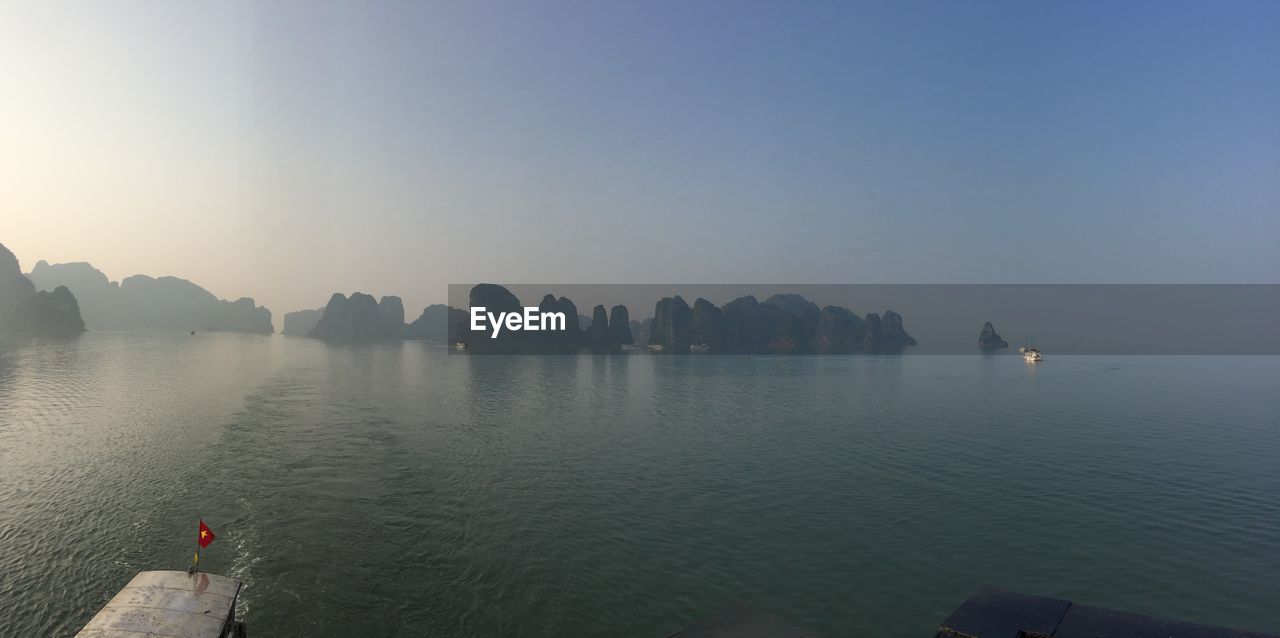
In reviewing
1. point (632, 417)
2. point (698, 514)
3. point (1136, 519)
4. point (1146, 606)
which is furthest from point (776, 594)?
point (632, 417)

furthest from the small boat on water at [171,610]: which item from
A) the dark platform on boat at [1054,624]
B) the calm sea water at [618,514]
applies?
the dark platform on boat at [1054,624]

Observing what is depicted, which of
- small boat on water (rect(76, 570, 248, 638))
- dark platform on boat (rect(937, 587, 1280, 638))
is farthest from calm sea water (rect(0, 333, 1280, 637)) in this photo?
small boat on water (rect(76, 570, 248, 638))

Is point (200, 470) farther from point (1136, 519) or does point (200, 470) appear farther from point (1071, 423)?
point (1071, 423)

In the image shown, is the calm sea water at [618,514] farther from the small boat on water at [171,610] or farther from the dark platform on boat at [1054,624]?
the small boat on water at [171,610]

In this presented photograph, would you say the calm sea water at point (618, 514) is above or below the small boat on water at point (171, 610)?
below

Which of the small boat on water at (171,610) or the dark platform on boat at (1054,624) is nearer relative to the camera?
the small boat on water at (171,610)

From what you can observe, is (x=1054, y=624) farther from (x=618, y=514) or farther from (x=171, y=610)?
(x=171, y=610)

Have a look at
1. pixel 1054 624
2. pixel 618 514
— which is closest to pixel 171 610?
pixel 618 514
